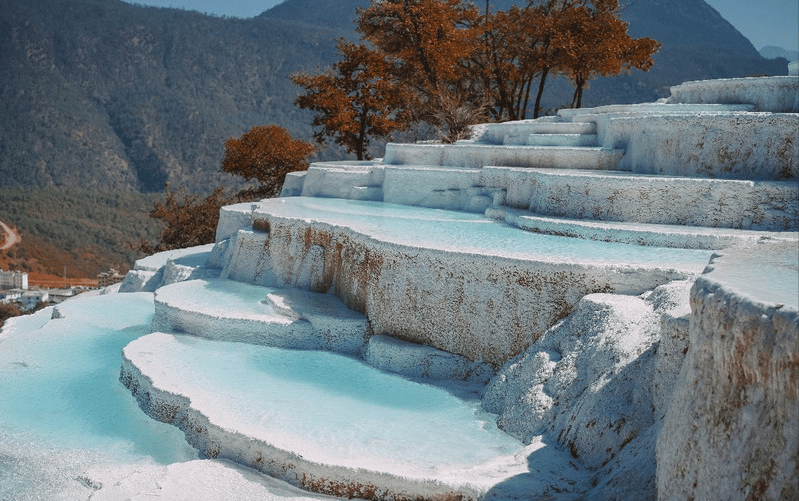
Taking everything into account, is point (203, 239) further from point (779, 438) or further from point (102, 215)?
point (102, 215)

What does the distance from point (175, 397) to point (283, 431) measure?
1.33 metres

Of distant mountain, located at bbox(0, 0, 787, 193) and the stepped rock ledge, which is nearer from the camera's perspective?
the stepped rock ledge

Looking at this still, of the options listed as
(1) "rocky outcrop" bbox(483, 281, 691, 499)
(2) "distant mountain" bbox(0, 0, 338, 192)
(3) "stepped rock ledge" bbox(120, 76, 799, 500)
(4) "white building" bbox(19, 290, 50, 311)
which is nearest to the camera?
(3) "stepped rock ledge" bbox(120, 76, 799, 500)

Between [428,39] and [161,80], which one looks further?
[161,80]

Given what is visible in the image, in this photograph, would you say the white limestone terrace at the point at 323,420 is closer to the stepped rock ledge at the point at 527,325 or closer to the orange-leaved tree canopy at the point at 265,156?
the stepped rock ledge at the point at 527,325

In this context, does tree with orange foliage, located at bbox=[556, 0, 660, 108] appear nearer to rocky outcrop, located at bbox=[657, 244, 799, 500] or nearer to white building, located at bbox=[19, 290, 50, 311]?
rocky outcrop, located at bbox=[657, 244, 799, 500]

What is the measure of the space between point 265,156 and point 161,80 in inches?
1635

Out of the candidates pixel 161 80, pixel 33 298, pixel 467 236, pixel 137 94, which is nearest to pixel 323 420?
pixel 467 236

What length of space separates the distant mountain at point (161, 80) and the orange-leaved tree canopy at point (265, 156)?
21.6 m

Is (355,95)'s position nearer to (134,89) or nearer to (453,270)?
→ (453,270)

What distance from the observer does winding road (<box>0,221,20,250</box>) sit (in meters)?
38.0

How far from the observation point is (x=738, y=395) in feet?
10.8

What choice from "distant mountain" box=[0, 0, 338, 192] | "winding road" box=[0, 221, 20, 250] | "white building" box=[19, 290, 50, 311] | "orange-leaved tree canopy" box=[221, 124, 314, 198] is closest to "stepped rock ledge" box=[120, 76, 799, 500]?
"orange-leaved tree canopy" box=[221, 124, 314, 198]

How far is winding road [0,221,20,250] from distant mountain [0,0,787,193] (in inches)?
265
